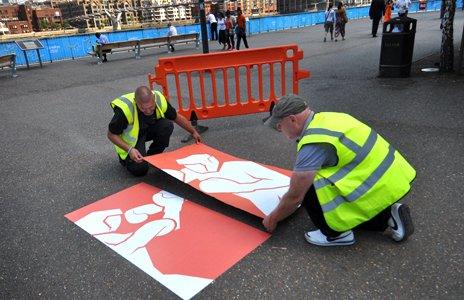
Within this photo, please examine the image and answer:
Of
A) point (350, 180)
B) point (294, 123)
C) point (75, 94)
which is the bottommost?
point (75, 94)

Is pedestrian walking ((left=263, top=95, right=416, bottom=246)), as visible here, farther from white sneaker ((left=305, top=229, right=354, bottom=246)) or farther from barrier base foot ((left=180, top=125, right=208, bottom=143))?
barrier base foot ((left=180, top=125, right=208, bottom=143))

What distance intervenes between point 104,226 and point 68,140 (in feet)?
10.3

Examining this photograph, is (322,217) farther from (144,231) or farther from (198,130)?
(198,130)

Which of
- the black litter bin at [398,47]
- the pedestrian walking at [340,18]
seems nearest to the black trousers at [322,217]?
the black litter bin at [398,47]

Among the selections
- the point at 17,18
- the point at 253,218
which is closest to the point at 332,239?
the point at 253,218

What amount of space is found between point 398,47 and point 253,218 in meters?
6.45

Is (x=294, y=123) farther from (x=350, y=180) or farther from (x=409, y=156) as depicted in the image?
(x=409, y=156)

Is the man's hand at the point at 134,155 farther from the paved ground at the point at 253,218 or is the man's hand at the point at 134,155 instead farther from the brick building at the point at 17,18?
the brick building at the point at 17,18

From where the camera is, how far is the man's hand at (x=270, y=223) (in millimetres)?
2742

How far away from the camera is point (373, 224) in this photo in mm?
2768

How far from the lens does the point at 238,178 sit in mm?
3730

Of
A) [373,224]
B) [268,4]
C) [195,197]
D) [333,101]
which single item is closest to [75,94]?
[333,101]

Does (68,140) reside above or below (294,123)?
below

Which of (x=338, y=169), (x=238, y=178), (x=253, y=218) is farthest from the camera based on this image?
(x=238, y=178)
